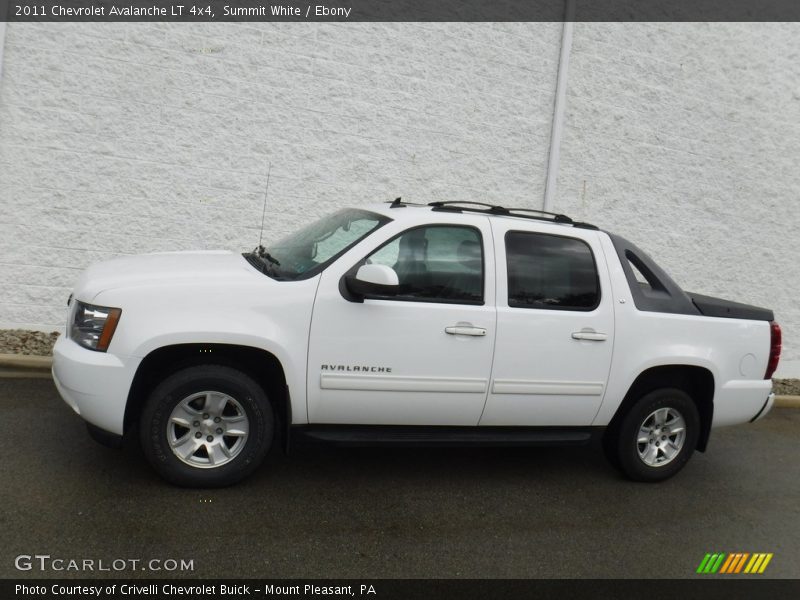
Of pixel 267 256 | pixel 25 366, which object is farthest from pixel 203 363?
pixel 25 366

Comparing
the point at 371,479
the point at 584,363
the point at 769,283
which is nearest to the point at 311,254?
the point at 371,479

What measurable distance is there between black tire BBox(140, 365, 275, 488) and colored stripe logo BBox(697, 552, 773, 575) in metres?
2.67

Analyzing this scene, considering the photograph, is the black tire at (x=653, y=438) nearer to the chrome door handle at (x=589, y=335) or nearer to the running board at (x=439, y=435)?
the running board at (x=439, y=435)

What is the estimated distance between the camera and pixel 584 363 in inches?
212

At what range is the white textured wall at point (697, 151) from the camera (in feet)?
32.1

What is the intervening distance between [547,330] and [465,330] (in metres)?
0.61

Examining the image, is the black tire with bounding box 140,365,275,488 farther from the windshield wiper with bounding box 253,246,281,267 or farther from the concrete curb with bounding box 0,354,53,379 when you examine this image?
the concrete curb with bounding box 0,354,53,379

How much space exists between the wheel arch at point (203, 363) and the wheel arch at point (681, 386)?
248cm

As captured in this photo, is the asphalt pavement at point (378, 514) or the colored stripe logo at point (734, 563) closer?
the asphalt pavement at point (378, 514)

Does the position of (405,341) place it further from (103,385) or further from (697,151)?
(697,151)

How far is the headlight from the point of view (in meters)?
4.55
